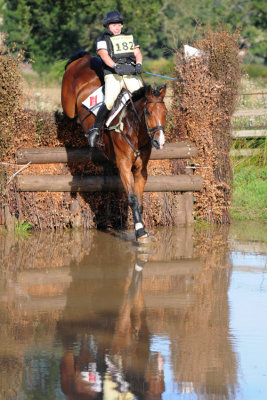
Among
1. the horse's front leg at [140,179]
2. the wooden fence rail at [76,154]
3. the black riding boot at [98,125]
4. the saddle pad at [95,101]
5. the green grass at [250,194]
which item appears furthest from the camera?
the green grass at [250,194]

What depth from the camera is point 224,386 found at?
5062 millimetres

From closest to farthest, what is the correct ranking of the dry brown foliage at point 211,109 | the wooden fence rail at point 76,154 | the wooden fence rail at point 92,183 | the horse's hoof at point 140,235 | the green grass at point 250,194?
1. the horse's hoof at point 140,235
2. the wooden fence rail at point 92,183
3. the wooden fence rail at point 76,154
4. the dry brown foliage at point 211,109
5. the green grass at point 250,194

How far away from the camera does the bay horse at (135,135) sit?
30.8 feet

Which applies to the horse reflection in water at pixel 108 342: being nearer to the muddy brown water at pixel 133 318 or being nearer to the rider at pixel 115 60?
the muddy brown water at pixel 133 318

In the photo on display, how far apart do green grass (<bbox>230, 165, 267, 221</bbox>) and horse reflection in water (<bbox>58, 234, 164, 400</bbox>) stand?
4.08 meters

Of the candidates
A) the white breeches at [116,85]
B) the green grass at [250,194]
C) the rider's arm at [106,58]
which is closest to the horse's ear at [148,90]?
the white breeches at [116,85]

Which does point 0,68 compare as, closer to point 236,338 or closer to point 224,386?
point 236,338

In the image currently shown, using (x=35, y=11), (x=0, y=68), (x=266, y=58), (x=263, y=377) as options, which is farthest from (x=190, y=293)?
(x=266, y=58)

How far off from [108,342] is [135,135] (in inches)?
178

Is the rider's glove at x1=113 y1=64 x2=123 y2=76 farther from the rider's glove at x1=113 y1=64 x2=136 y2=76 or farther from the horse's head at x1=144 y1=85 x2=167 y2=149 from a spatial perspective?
the horse's head at x1=144 y1=85 x2=167 y2=149

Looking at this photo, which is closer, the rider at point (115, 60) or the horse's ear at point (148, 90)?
the horse's ear at point (148, 90)

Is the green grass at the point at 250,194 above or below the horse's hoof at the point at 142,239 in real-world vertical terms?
below

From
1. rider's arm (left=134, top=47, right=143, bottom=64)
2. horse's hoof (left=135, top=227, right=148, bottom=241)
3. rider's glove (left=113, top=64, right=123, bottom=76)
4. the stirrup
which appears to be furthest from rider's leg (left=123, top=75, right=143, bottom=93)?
horse's hoof (left=135, top=227, right=148, bottom=241)

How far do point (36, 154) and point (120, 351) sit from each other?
5.90m
